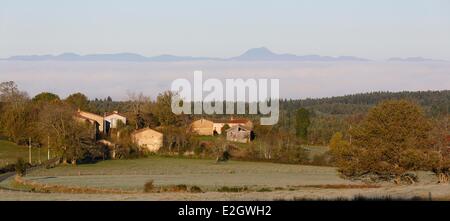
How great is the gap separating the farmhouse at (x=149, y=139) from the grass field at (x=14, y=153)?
14959mm

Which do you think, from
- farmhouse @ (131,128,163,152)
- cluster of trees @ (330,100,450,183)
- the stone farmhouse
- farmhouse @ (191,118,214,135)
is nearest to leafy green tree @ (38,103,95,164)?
the stone farmhouse

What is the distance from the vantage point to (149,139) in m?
119

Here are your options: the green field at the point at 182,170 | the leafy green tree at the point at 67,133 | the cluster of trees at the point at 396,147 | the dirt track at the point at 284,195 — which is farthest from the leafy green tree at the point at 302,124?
the dirt track at the point at 284,195

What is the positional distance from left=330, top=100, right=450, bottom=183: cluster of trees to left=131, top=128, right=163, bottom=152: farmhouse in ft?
205

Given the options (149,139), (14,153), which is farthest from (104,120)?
(14,153)

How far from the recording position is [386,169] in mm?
57312

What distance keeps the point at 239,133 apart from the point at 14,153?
4622 cm

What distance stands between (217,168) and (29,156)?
28.3 m

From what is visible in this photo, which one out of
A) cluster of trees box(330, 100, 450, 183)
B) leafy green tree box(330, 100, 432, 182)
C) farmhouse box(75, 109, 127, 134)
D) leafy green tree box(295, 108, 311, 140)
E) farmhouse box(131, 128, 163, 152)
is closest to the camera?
cluster of trees box(330, 100, 450, 183)

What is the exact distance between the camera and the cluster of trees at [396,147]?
186ft

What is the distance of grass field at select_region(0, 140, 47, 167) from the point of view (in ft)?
324

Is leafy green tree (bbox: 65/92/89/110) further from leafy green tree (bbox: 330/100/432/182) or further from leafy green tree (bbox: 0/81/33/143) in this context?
leafy green tree (bbox: 330/100/432/182)

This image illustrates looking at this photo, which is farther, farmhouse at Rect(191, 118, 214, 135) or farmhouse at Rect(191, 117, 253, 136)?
farmhouse at Rect(191, 118, 214, 135)
